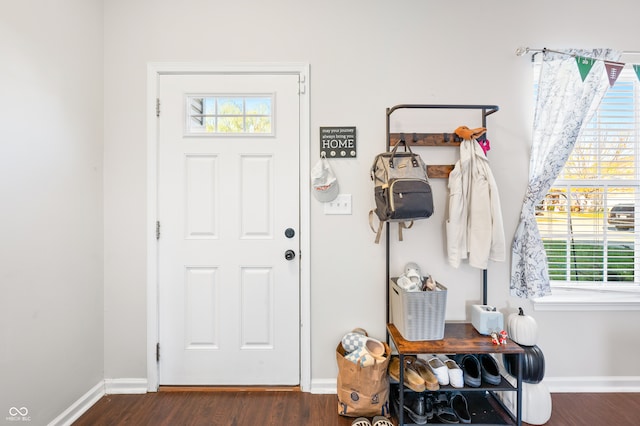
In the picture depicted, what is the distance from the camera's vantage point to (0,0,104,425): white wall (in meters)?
1.34

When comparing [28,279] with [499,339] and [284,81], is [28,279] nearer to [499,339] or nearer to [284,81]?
[284,81]

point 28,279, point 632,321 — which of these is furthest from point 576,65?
point 28,279

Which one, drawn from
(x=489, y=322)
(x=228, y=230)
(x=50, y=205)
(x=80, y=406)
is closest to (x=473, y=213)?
(x=489, y=322)

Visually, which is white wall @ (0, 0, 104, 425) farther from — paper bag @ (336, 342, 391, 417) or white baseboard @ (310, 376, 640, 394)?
paper bag @ (336, 342, 391, 417)

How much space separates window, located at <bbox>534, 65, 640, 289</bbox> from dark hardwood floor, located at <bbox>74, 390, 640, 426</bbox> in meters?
0.73

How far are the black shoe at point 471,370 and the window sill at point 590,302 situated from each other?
2.15ft

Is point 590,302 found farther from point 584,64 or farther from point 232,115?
point 232,115

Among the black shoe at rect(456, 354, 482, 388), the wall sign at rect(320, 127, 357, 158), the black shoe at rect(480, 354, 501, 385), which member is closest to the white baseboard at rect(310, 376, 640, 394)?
the black shoe at rect(480, 354, 501, 385)

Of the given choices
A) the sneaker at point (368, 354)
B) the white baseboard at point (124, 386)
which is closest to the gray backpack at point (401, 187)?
the sneaker at point (368, 354)

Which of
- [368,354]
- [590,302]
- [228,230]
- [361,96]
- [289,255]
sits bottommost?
[368,354]

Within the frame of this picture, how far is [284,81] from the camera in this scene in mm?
1885

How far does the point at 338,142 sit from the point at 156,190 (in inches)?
49.1

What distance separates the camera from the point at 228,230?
1.90 metres

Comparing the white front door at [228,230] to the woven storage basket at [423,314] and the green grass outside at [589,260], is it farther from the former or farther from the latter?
the green grass outside at [589,260]
